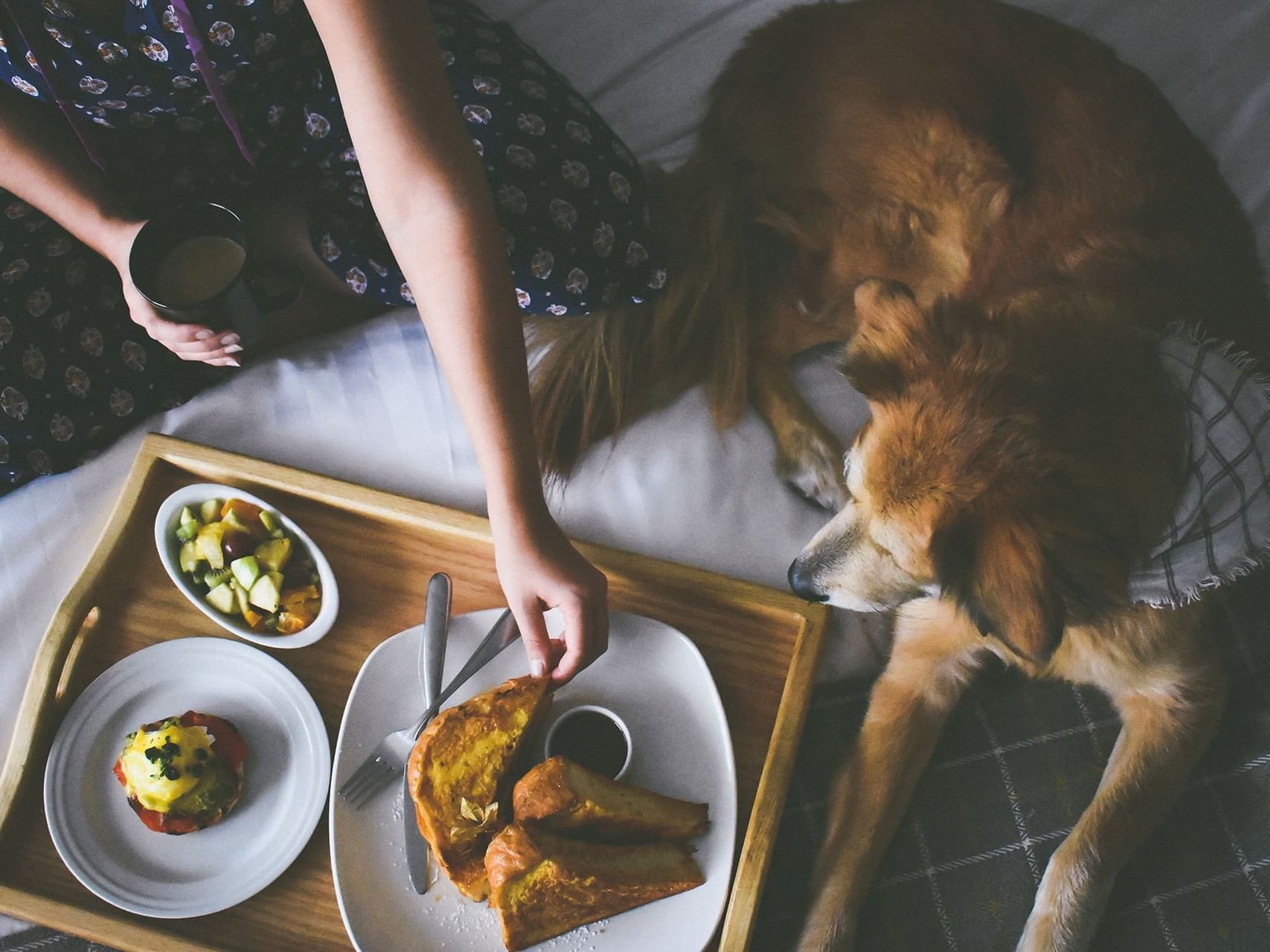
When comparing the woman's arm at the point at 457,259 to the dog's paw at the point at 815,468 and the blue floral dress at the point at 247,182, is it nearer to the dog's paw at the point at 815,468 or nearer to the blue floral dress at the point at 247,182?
the blue floral dress at the point at 247,182

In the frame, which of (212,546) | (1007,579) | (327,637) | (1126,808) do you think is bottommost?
(1126,808)

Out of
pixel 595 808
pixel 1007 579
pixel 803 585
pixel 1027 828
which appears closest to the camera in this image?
pixel 1007 579

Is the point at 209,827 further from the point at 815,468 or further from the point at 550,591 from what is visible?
the point at 815,468

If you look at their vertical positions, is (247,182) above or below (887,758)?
above

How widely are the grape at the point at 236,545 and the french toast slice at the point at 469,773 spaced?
12.1 inches

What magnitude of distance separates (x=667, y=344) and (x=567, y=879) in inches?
26.9

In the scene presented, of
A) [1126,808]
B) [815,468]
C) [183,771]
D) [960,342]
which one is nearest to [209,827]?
[183,771]

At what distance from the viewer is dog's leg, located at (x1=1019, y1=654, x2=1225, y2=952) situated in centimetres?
106

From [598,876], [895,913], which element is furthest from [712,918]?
[895,913]

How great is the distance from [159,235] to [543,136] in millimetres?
462

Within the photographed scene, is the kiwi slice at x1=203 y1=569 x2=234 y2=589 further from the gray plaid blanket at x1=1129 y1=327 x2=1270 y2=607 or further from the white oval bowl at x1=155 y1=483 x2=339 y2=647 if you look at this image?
the gray plaid blanket at x1=1129 y1=327 x2=1270 y2=607

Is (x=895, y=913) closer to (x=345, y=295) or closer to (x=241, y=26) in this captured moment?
(x=345, y=295)

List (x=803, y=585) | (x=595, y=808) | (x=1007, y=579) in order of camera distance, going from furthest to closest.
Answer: (x=803, y=585), (x=595, y=808), (x=1007, y=579)

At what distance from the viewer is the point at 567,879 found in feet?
2.93
